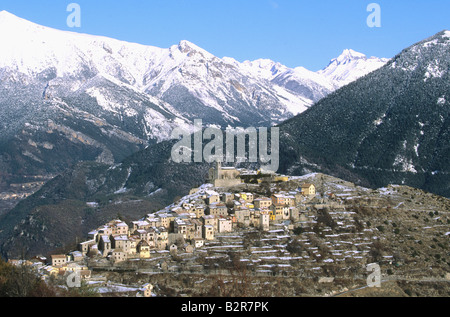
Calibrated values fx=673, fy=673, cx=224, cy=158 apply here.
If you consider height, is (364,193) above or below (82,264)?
above

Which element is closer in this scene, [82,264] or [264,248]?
[82,264]

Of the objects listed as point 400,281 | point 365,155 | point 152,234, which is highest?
point 365,155

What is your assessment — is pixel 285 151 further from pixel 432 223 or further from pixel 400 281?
pixel 400 281
